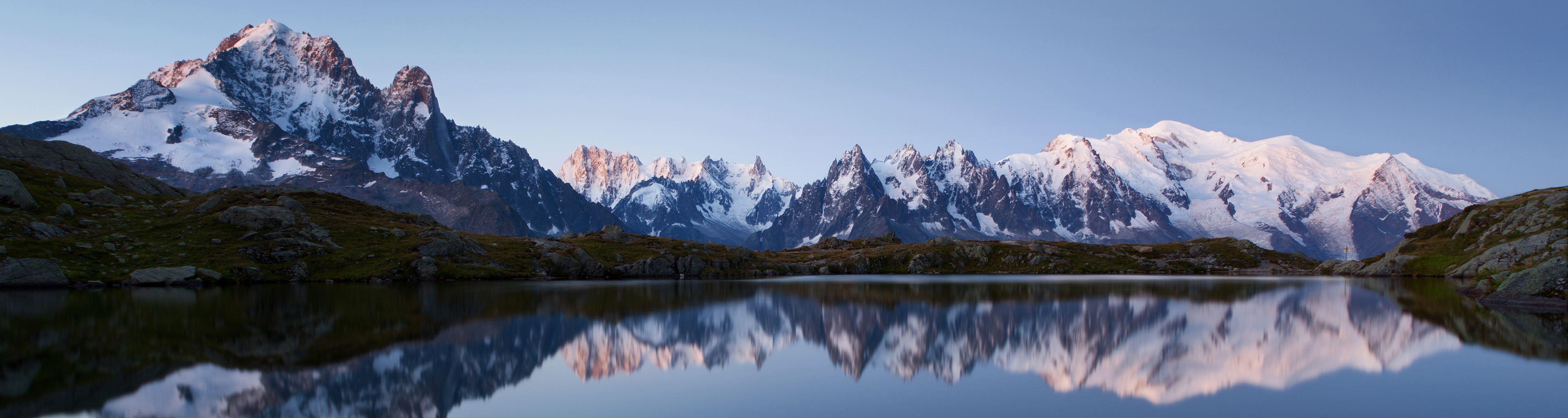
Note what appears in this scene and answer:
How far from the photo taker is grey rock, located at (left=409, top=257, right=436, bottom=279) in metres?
101

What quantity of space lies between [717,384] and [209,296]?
57.2 m

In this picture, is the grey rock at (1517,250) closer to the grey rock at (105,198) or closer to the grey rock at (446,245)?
the grey rock at (446,245)

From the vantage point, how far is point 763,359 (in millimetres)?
33000

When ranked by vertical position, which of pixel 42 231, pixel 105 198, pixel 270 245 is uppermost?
pixel 105 198

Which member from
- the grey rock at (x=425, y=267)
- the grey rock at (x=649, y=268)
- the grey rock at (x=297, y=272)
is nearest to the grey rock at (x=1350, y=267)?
the grey rock at (x=649, y=268)

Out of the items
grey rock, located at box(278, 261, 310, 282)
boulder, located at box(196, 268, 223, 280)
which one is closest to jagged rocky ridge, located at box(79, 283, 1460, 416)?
boulder, located at box(196, 268, 223, 280)

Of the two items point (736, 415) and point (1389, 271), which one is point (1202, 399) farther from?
point (1389, 271)

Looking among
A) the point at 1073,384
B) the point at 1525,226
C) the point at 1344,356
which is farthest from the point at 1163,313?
the point at 1525,226

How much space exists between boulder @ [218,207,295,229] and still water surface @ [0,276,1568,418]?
39.9 metres

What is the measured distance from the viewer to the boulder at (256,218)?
326 feet

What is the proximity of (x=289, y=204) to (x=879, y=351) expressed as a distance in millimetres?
109043

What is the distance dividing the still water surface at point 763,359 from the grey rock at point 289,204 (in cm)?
5121

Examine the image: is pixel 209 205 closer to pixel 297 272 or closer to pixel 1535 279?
pixel 297 272

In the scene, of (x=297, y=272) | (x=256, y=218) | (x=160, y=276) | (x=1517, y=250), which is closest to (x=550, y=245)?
(x=256, y=218)
